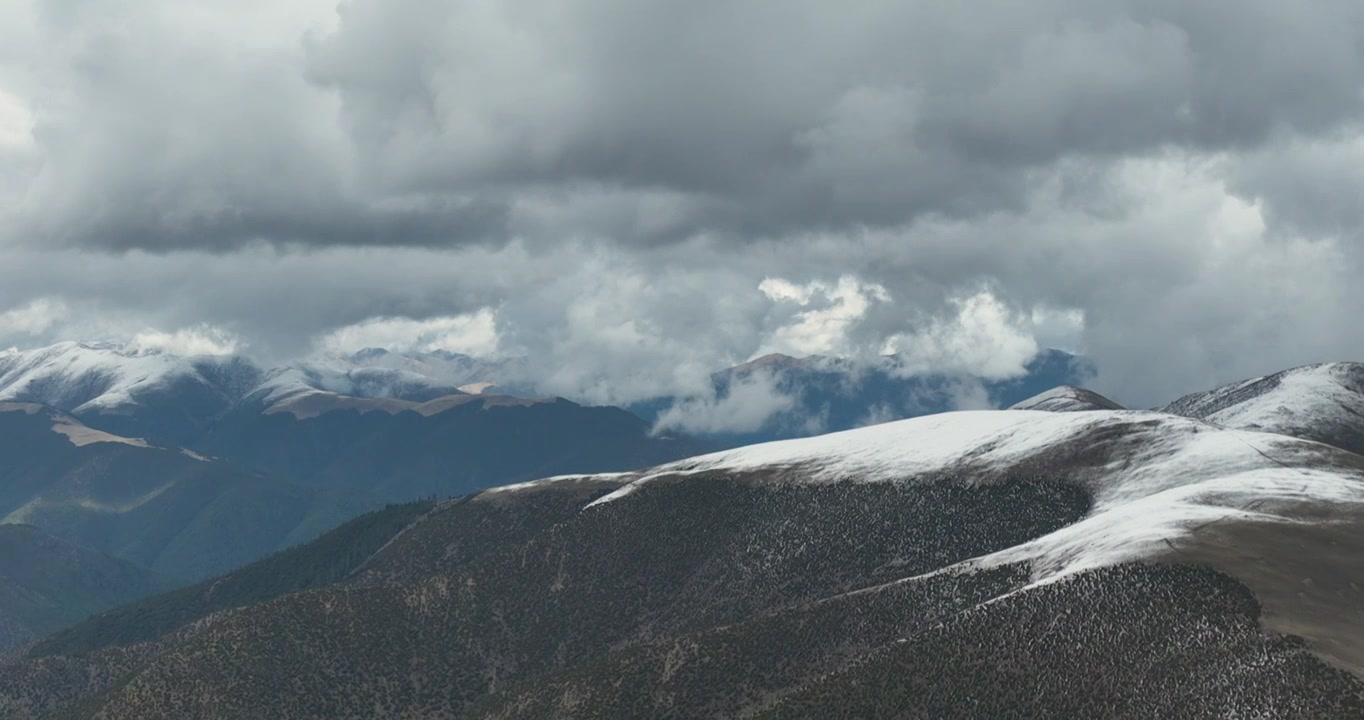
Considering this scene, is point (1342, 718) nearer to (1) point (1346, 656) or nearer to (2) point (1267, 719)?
(2) point (1267, 719)

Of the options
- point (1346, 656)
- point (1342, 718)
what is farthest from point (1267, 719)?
point (1346, 656)

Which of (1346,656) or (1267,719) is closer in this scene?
(1267,719)

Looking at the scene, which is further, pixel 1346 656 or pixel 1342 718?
pixel 1346 656

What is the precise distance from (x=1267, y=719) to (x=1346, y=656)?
23563 millimetres

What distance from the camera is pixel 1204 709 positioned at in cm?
19675

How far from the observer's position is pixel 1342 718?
586ft

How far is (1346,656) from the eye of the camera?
7854 inches

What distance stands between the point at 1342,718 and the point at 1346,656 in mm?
23885

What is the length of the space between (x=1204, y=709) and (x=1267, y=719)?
12.2 meters

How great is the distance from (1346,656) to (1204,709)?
78.0ft

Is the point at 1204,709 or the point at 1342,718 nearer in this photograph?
the point at 1342,718
